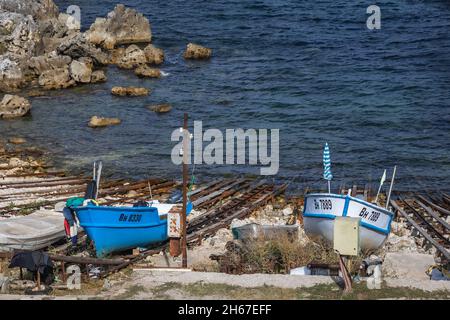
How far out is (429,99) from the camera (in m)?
46.8

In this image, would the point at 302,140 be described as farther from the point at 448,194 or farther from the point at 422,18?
the point at 422,18

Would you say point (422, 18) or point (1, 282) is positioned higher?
point (422, 18)

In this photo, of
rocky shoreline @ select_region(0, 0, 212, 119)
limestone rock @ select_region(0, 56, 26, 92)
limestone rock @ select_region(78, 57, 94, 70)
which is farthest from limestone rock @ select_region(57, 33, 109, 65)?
limestone rock @ select_region(0, 56, 26, 92)

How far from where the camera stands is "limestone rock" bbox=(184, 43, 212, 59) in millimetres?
56125

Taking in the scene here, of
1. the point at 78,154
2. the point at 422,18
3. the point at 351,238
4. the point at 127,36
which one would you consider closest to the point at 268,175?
the point at 78,154

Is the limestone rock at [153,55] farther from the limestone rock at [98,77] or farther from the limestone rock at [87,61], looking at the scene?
the limestone rock at [98,77]

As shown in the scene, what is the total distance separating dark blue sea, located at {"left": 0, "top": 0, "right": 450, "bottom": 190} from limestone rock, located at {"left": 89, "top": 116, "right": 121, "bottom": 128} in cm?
48

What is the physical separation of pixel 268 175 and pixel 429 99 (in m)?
15.2

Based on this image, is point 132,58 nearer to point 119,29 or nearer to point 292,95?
point 119,29

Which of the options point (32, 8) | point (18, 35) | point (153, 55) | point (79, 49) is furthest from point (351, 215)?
point (32, 8)

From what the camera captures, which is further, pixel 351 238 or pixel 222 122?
pixel 222 122

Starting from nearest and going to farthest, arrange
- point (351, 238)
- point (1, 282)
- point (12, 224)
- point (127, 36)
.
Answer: point (351, 238), point (1, 282), point (12, 224), point (127, 36)

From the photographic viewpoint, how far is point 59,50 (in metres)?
51.6

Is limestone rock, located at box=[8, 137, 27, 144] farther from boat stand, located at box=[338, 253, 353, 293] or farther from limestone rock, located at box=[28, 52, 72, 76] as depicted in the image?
boat stand, located at box=[338, 253, 353, 293]
